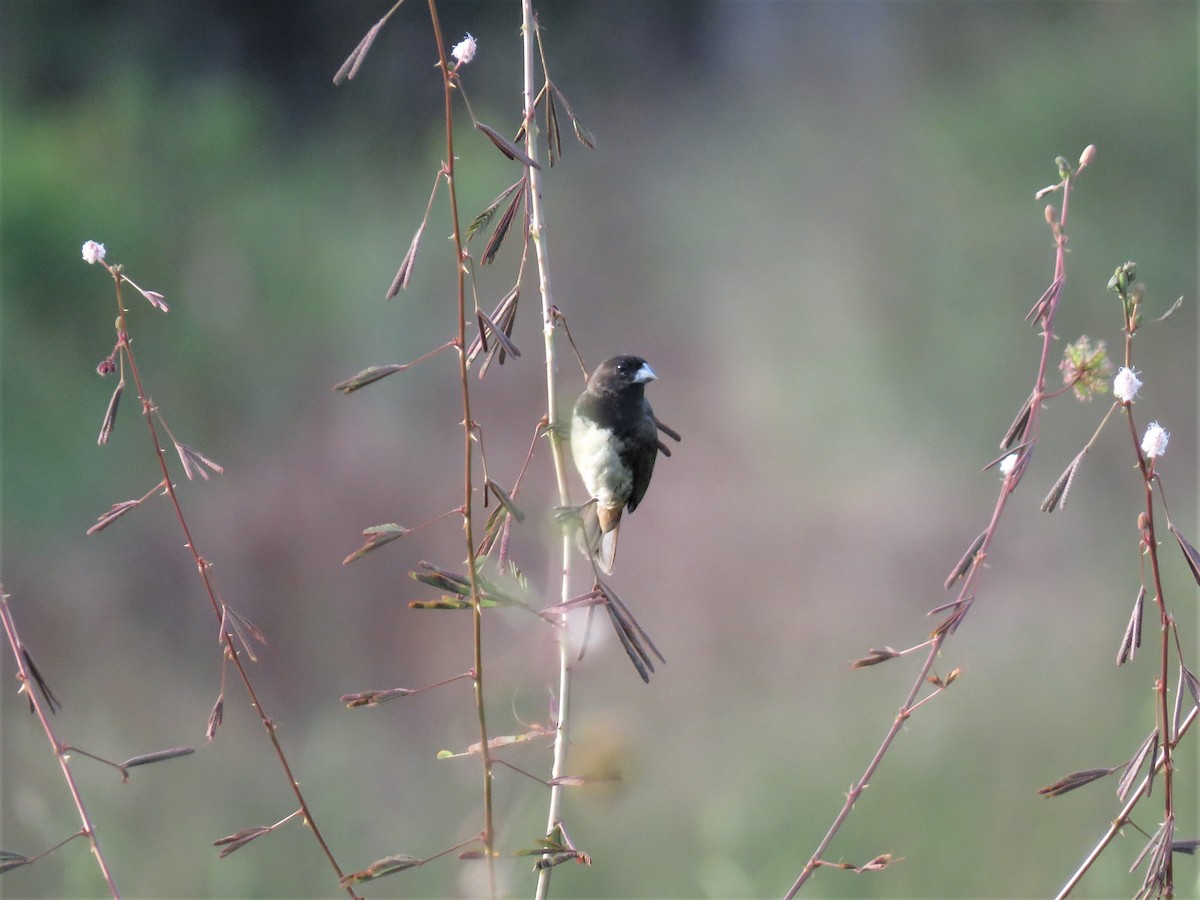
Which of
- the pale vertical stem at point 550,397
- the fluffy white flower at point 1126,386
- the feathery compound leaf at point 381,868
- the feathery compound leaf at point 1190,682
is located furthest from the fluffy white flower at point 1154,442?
the feathery compound leaf at point 381,868

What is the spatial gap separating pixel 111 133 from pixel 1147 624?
11.4ft

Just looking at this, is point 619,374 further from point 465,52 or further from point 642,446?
point 465,52

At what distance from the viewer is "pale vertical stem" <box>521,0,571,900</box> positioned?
2.43ft

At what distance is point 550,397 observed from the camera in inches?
32.9

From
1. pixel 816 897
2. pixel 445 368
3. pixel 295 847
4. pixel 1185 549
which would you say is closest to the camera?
pixel 1185 549

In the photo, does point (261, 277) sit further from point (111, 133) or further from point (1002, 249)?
point (1002, 249)

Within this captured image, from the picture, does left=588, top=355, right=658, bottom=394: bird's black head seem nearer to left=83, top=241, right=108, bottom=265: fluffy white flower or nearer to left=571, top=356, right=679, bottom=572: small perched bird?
left=571, top=356, right=679, bottom=572: small perched bird

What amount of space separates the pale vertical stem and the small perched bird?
16.6 inches

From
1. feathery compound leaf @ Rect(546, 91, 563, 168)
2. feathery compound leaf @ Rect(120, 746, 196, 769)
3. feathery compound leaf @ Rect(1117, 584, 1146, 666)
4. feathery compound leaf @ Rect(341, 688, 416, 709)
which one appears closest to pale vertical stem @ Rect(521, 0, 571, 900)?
feathery compound leaf @ Rect(546, 91, 563, 168)

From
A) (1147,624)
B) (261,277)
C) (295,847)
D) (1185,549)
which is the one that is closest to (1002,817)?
(1147,624)

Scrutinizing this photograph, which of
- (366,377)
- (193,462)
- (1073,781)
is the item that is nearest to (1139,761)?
(1073,781)

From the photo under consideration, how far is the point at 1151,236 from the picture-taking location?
12.5ft

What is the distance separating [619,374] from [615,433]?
0.24 ft

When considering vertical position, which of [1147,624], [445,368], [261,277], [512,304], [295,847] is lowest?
[295,847]
